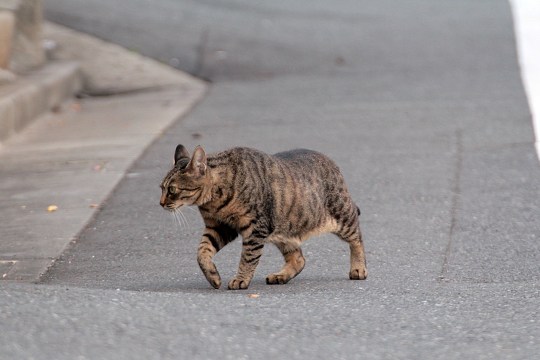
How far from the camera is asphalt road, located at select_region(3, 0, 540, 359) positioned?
243 inches

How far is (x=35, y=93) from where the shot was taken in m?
14.9

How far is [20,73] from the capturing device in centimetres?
1591

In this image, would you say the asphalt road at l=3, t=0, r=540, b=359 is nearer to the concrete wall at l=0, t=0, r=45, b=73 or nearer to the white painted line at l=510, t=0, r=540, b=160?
the white painted line at l=510, t=0, r=540, b=160

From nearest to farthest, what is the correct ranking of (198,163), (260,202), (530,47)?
(198,163) < (260,202) < (530,47)

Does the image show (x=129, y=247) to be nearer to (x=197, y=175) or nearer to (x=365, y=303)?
(x=197, y=175)

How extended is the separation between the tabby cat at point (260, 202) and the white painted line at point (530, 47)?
455cm

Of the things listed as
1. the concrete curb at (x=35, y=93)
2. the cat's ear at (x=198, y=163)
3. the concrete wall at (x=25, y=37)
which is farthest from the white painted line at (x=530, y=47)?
the concrete wall at (x=25, y=37)

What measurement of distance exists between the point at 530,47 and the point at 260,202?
12.6 m

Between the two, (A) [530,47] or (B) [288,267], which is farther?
(A) [530,47]

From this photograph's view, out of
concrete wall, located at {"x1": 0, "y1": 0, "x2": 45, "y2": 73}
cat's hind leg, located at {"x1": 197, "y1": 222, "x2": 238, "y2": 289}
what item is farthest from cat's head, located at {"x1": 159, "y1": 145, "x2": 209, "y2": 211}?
concrete wall, located at {"x1": 0, "y1": 0, "x2": 45, "y2": 73}

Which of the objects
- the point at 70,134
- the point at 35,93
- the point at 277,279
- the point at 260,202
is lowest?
the point at 70,134

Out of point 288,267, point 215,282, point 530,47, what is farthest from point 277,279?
point 530,47

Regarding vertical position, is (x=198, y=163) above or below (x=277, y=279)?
above

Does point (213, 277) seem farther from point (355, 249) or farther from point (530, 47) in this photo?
point (530, 47)
